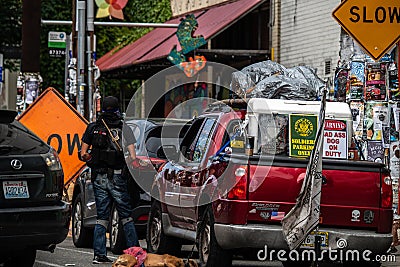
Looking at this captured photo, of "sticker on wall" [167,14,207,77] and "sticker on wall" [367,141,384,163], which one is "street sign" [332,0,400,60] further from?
"sticker on wall" [167,14,207,77]

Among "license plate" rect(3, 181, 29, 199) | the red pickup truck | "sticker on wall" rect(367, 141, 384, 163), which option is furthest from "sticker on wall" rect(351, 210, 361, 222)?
"sticker on wall" rect(367, 141, 384, 163)

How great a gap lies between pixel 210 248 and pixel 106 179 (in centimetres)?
203

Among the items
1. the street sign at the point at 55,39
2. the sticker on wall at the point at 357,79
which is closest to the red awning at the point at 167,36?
the street sign at the point at 55,39

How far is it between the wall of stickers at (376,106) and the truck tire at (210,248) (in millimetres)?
3810

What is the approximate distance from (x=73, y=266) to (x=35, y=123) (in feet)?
17.5

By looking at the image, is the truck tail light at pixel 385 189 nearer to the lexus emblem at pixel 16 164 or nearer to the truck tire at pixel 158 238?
the truck tire at pixel 158 238

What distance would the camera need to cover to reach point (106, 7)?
27344 millimetres

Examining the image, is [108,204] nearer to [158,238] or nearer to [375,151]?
[158,238]

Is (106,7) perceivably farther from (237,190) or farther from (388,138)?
(237,190)

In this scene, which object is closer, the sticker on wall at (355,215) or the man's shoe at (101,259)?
the sticker on wall at (355,215)

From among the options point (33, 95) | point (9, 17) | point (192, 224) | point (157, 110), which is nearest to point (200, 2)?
point (157, 110)

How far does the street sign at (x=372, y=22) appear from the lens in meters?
12.7

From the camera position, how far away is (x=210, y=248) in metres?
11.2

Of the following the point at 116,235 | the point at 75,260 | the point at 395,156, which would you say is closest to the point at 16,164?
the point at 75,260
